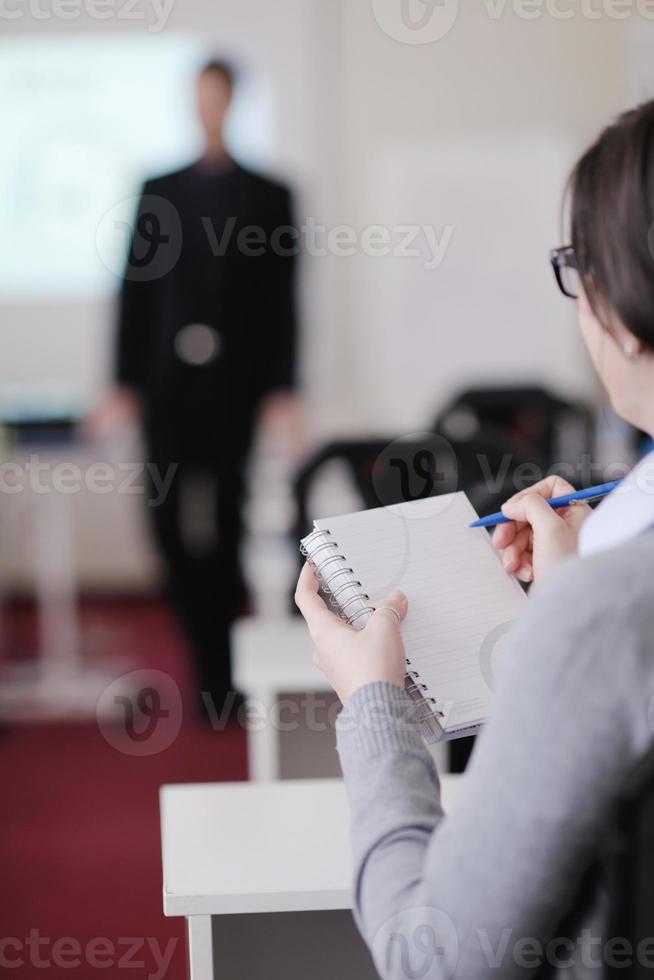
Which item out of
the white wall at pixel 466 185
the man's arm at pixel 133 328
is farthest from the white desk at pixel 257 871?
the white wall at pixel 466 185

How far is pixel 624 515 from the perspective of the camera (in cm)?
78

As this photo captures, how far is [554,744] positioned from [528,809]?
42mm

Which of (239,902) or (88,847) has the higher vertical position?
(239,902)

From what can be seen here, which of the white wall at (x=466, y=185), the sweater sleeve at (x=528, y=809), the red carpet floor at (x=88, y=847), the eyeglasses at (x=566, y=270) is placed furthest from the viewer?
the white wall at (x=466, y=185)

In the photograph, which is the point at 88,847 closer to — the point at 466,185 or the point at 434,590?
the point at 434,590

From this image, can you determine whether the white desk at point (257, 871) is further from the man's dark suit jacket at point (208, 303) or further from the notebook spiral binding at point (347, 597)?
the man's dark suit jacket at point (208, 303)

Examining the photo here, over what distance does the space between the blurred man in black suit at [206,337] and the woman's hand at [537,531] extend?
2.25 meters

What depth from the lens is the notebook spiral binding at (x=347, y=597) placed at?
0.92m

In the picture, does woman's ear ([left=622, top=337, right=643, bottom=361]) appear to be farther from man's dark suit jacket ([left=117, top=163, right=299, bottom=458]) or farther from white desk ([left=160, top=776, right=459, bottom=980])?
man's dark suit jacket ([left=117, top=163, right=299, bottom=458])

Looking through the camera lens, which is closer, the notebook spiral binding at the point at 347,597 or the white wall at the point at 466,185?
the notebook spiral binding at the point at 347,597

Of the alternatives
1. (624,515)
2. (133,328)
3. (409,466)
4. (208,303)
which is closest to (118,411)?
(133,328)

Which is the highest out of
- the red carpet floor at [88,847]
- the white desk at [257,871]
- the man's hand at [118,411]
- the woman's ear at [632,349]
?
the woman's ear at [632,349]

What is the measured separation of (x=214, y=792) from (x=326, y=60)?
383 centimetres

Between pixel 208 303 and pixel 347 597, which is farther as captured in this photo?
pixel 208 303
